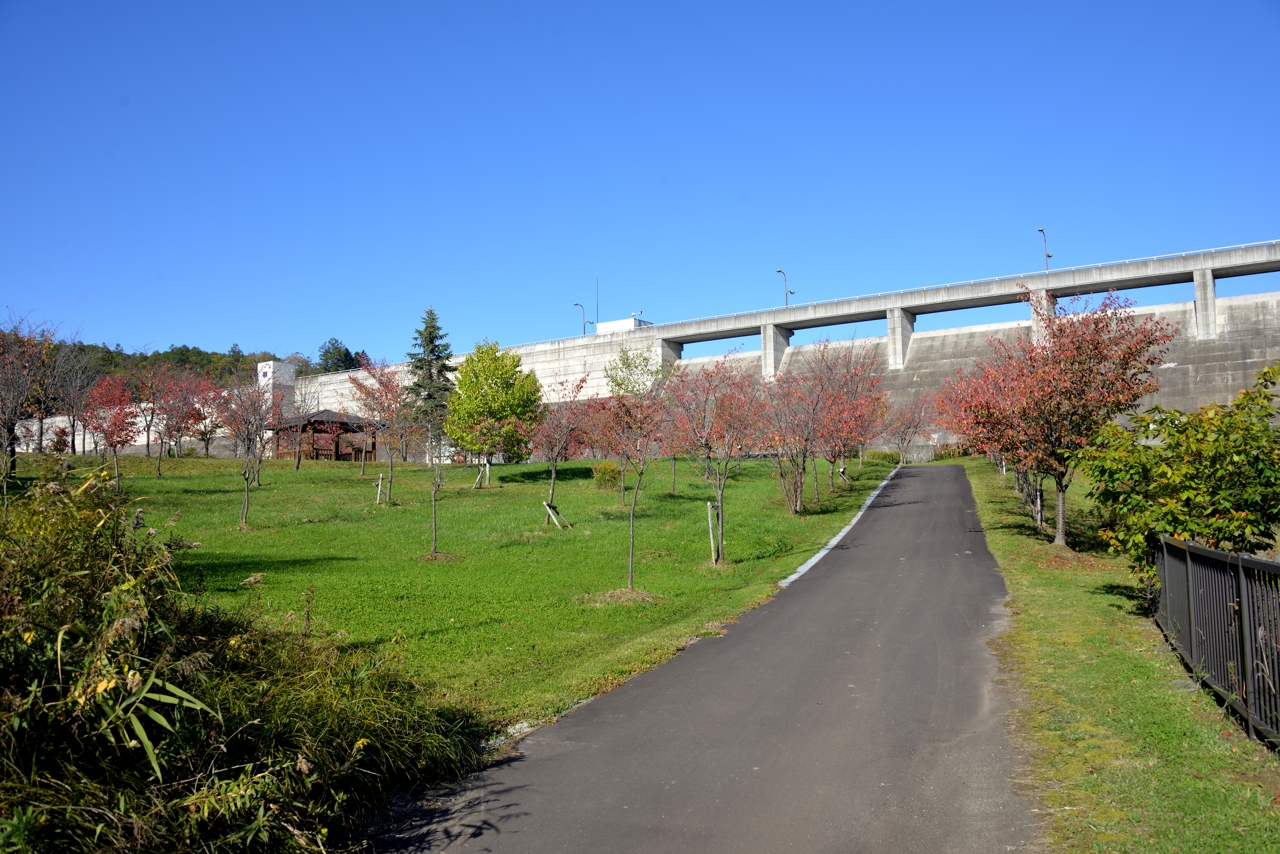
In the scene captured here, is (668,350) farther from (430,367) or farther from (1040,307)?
(1040,307)

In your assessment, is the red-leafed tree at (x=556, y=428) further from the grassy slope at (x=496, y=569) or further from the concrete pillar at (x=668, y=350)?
the concrete pillar at (x=668, y=350)

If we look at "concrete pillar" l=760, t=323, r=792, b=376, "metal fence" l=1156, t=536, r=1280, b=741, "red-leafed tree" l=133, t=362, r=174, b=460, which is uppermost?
"concrete pillar" l=760, t=323, r=792, b=376

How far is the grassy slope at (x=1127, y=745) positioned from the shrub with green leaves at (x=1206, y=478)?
1351 mm

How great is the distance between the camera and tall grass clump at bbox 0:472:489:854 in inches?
157

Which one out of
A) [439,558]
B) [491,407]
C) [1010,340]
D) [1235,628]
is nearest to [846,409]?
[491,407]

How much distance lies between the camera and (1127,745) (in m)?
6.15

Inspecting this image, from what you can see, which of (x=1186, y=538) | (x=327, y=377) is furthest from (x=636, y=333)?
(x=1186, y=538)

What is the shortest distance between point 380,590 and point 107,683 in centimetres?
912

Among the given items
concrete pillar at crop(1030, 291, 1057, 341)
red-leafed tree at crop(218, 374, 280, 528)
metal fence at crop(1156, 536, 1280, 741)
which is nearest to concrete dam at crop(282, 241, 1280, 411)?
concrete pillar at crop(1030, 291, 1057, 341)

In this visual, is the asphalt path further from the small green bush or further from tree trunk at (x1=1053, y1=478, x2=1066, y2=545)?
the small green bush

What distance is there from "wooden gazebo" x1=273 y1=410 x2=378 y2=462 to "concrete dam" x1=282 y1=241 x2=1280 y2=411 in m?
4.22

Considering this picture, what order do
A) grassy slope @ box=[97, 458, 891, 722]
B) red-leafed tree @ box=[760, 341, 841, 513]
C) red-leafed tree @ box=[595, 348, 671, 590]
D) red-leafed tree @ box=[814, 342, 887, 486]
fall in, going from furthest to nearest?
red-leafed tree @ box=[814, 342, 887, 486]
red-leafed tree @ box=[760, 341, 841, 513]
red-leafed tree @ box=[595, 348, 671, 590]
grassy slope @ box=[97, 458, 891, 722]

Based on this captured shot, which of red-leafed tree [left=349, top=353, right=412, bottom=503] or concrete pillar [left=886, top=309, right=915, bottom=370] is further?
concrete pillar [left=886, top=309, right=915, bottom=370]

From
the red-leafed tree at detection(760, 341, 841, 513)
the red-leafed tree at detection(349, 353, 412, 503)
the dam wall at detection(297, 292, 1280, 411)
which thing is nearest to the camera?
the red-leafed tree at detection(760, 341, 841, 513)
